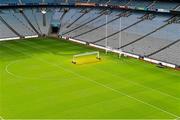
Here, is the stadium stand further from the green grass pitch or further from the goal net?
the goal net

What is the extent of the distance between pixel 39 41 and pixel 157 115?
38.0m

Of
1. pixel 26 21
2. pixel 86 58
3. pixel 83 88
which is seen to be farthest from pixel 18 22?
pixel 83 88

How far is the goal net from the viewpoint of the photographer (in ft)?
158

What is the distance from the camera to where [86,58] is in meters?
50.1

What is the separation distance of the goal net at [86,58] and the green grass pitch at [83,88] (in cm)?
98

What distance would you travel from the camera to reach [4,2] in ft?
237

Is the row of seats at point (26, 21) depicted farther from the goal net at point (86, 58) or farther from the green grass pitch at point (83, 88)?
the goal net at point (86, 58)

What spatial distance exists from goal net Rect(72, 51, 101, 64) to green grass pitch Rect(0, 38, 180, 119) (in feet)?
3.20

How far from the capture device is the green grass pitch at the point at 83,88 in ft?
100

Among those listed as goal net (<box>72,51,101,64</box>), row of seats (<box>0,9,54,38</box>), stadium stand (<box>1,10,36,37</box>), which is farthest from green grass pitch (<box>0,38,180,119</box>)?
stadium stand (<box>1,10,36,37</box>)

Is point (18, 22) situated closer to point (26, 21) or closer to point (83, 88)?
point (26, 21)

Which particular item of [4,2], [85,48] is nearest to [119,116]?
[85,48]

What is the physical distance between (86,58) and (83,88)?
13.5m

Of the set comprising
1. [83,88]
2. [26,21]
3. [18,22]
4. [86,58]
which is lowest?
[83,88]
